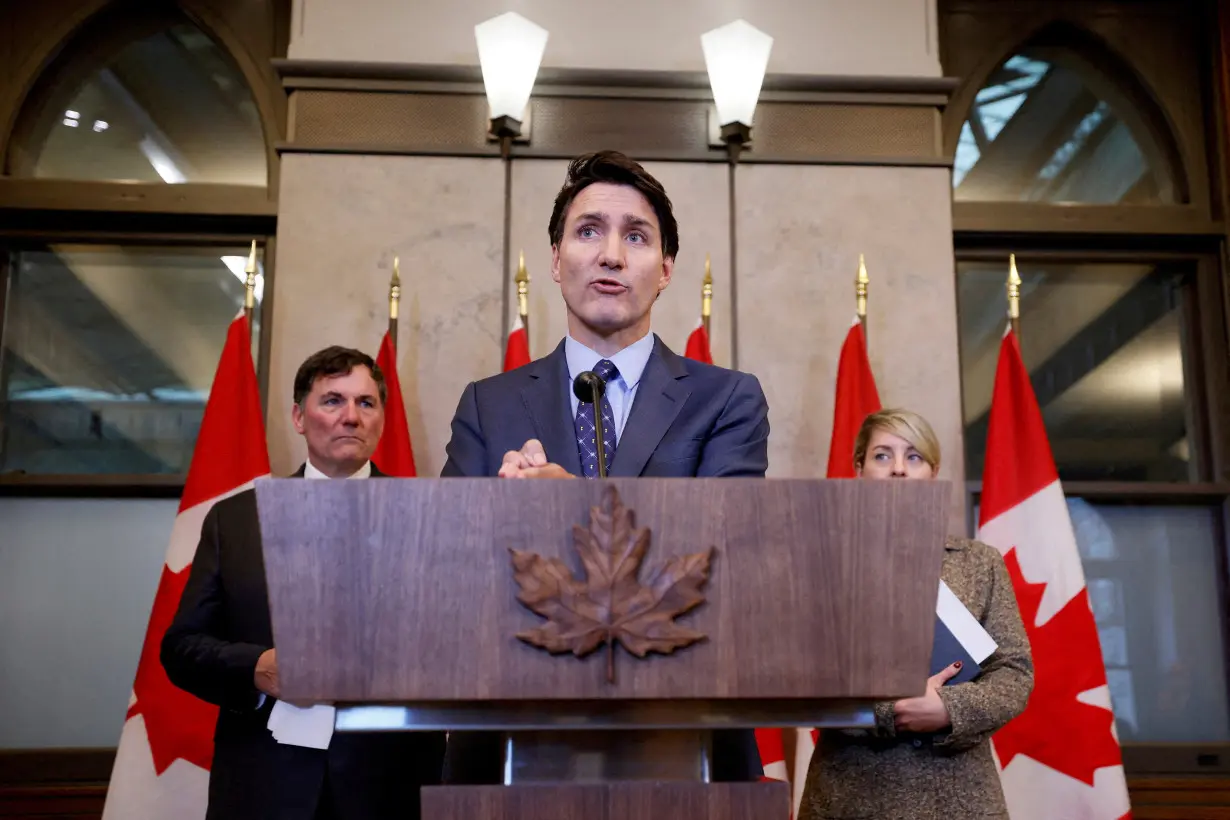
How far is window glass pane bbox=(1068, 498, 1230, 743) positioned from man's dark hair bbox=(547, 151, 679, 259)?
2.71 meters

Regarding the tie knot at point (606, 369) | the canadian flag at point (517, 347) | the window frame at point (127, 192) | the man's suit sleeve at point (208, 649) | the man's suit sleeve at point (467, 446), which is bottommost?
the man's suit sleeve at point (208, 649)

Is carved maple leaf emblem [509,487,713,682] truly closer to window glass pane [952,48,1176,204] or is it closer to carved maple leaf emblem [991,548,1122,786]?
carved maple leaf emblem [991,548,1122,786]

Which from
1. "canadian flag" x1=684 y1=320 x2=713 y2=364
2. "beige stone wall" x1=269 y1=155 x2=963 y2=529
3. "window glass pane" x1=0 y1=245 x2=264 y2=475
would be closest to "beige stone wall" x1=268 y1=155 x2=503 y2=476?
"beige stone wall" x1=269 y1=155 x2=963 y2=529

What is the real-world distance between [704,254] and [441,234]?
2.72 ft

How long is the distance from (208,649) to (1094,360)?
314 centimetres

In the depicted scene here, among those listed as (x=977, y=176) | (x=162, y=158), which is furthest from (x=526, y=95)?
(x=977, y=176)

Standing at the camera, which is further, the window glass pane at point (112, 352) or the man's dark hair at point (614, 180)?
the window glass pane at point (112, 352)

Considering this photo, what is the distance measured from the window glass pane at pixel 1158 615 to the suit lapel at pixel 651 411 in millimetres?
2727

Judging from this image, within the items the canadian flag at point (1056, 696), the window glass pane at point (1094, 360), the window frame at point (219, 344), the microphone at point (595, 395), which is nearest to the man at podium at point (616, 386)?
the microphone at point (595, 395)

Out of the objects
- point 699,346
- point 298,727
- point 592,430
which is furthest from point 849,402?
point 592,430

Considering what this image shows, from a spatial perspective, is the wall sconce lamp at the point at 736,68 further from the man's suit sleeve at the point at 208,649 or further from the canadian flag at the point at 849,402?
the man's suit sleeve at the point at 208,649

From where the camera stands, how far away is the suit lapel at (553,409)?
1.58m

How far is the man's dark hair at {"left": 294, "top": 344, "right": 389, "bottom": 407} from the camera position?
2.69m

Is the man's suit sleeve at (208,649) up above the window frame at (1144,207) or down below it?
below
